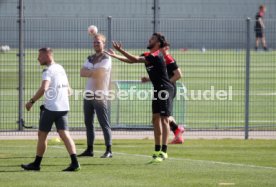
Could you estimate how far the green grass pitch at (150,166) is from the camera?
11.9 meters

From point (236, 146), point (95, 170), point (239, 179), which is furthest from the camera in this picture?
point (236, 146)

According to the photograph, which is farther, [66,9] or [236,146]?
[66,9]

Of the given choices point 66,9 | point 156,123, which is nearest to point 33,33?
point 66,9

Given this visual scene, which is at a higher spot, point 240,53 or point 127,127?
point 240,53

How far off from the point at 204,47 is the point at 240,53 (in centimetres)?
119

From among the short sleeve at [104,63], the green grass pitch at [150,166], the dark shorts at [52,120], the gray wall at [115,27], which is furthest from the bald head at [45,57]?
the gray wall at [115,27]

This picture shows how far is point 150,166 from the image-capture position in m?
13.5

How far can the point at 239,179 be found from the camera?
39.8ft

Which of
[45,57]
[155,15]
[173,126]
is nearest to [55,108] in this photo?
[45,57]

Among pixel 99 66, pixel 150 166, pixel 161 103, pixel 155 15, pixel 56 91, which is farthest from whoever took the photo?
pixel 155 15

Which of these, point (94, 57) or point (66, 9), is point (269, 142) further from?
point (66, 9)

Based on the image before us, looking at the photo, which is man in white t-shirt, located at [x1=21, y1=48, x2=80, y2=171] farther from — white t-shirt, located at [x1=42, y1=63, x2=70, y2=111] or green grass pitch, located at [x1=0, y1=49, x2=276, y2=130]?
green grass pitch, located at [x1=0, y1=49, x2=276, y2=130]

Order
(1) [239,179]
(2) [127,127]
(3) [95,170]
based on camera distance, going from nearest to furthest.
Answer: (1) [239,179] → (3) [95,170] → (2) [127,127]

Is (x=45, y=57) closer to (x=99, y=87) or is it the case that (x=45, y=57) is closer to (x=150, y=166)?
(x=99, y=87)
